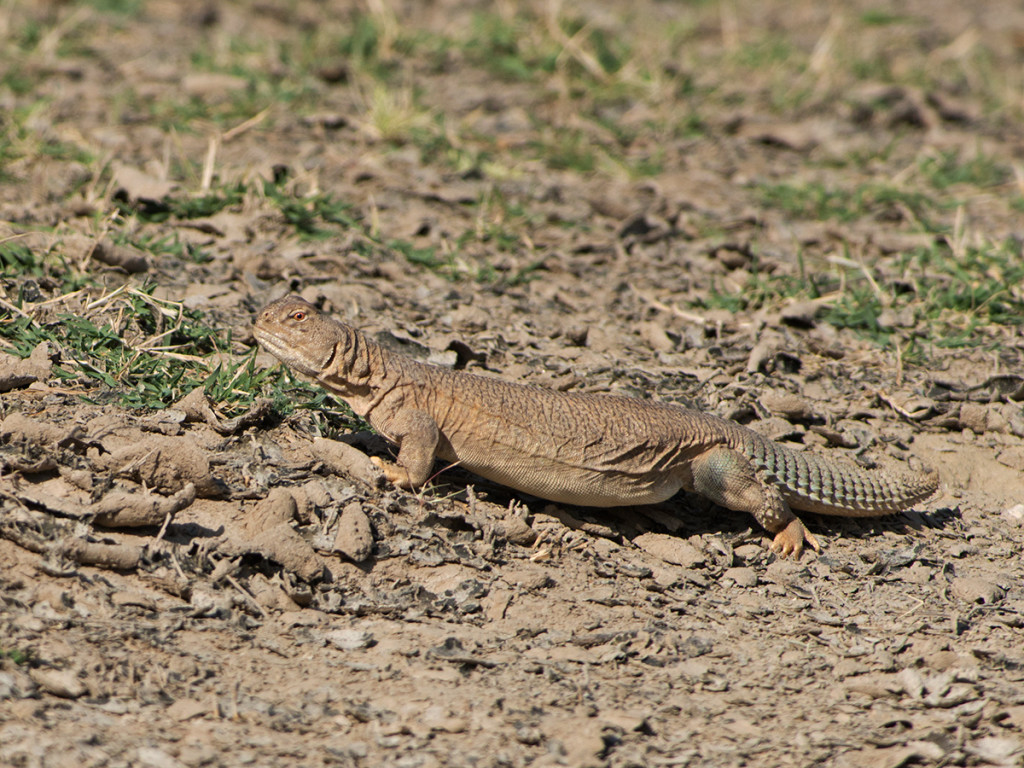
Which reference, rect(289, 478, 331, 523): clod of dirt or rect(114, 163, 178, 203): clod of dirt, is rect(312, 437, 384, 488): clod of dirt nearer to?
rect(289, 478, 331, 523): clod of dirt

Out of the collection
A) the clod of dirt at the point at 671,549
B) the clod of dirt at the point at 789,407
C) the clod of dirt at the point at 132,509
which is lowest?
the clod of dirt at the point at 671,549

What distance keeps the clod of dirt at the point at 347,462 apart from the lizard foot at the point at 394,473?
0.13 ft

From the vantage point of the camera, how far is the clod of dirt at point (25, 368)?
5.57 meters

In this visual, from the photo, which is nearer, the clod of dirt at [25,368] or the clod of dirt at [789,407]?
the clod of dirt at [25,368]

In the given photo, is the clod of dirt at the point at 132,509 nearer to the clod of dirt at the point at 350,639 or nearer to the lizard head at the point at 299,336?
the clod of dirt at the point at 350,639

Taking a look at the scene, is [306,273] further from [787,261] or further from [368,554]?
[787,261]

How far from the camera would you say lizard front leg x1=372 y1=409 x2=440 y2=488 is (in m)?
5.66

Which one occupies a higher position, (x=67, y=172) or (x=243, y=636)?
(x=67, y=172)

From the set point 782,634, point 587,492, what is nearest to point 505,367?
point 587,492

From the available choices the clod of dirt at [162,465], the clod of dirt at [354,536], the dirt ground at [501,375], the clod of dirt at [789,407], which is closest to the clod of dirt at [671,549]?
the dirt ground at [501,375]

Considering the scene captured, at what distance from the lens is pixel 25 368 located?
5703mm

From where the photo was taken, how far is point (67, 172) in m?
8.11

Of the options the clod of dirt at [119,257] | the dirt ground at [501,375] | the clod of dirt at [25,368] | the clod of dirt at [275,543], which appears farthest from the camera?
the clod of dirt at [119,257]

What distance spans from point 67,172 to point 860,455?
6176mm
